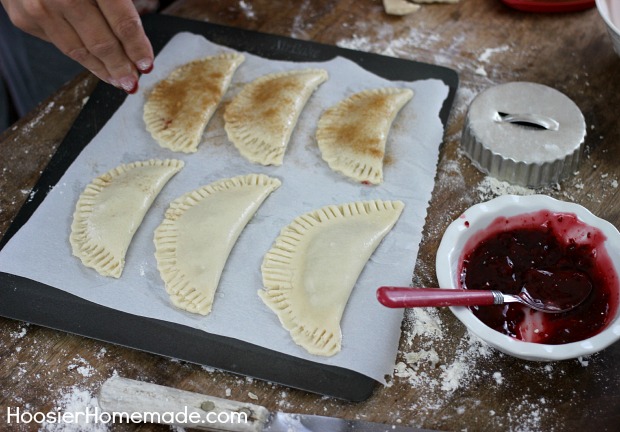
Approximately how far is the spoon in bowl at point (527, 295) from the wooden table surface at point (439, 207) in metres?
0.21

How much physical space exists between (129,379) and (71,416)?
8.3 inches

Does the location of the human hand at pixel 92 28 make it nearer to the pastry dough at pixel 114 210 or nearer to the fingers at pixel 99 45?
the fingers at pixel 99 45

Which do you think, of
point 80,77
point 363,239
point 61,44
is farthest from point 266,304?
point 80,77

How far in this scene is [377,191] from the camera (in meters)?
2.50

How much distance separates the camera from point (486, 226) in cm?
214

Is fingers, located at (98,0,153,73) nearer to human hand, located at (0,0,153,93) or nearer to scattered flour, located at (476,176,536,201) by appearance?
human hand, located at (0,0,153,93)

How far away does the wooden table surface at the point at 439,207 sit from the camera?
1.96 meters

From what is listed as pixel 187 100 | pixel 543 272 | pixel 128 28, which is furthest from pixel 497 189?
pixel 128 28

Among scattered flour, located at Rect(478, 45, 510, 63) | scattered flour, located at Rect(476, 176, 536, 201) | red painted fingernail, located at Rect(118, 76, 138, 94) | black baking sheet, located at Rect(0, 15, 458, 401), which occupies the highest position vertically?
red painted fingernail, located at Rect(118, 76, 138, 94)

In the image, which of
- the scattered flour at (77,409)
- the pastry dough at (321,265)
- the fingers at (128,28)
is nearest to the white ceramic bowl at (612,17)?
the pastry dough at (321,265)

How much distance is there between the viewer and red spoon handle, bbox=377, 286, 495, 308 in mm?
1862

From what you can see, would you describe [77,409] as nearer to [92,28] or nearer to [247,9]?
[92,28]

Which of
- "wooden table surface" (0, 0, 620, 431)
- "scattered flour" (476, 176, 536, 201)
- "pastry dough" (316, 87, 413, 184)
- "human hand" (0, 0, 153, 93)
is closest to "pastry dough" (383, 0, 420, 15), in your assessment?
"wooden table surface" (0, 0, 620, 431)

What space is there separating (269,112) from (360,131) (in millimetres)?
385
